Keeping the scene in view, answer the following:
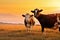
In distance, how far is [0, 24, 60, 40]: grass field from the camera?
7.84 meters

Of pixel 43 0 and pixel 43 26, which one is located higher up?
pixel 43 0

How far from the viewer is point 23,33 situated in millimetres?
8875

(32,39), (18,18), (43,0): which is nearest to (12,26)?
(18,18)

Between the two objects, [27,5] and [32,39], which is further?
[27,5]

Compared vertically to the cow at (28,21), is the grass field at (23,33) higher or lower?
lower

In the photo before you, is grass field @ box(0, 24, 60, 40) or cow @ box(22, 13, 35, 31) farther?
cow @ box(22, 13, 35, 31)

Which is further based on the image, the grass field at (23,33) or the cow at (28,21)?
the cow at (28,21)

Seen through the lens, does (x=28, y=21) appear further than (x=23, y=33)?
Yes

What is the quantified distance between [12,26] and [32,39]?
12.1 ft

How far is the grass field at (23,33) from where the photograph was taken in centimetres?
784

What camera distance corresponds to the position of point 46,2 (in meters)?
11.1

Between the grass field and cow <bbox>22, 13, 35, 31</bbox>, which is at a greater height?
cow <bbox>22, 13, 35, 31</bbox>

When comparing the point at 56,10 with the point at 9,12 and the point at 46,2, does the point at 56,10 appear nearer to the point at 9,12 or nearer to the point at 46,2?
the point at 46,2

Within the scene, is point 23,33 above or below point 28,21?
below
